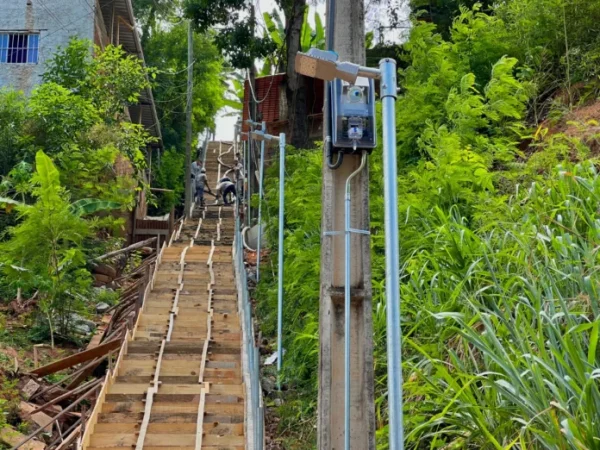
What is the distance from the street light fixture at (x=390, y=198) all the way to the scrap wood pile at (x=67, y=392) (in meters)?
6.73

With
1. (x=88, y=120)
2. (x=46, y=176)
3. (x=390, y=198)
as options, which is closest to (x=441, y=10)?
(x=88, y=120)

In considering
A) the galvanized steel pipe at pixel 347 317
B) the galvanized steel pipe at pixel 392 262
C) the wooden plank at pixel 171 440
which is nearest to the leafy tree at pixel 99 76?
the wooden plank at pixel 171 440

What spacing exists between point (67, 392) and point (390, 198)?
912cm

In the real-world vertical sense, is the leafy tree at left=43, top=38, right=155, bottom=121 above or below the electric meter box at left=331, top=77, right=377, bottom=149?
above

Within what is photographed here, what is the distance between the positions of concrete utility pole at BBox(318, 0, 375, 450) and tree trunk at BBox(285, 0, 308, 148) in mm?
12312

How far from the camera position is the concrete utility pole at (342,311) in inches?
164

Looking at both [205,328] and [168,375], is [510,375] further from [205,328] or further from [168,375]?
[205,328]

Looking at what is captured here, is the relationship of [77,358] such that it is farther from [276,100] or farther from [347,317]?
[276,100]

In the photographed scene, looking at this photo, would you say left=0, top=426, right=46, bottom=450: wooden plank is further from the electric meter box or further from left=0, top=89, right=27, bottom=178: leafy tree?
left=0, top=89, right=27, bottom=178: leafy tree

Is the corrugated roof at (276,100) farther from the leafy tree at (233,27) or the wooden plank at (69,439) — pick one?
the wooden plank at (69,439)

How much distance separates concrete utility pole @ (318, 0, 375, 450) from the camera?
4176 mm

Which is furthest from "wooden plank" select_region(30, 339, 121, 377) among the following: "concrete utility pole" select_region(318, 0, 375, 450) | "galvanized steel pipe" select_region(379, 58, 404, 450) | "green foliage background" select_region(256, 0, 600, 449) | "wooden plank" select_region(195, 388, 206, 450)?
"galvanized steel pipe" select_region(379, 58, 404, 450)

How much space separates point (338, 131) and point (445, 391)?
2.05 metres

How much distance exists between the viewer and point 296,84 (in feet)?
55.3
